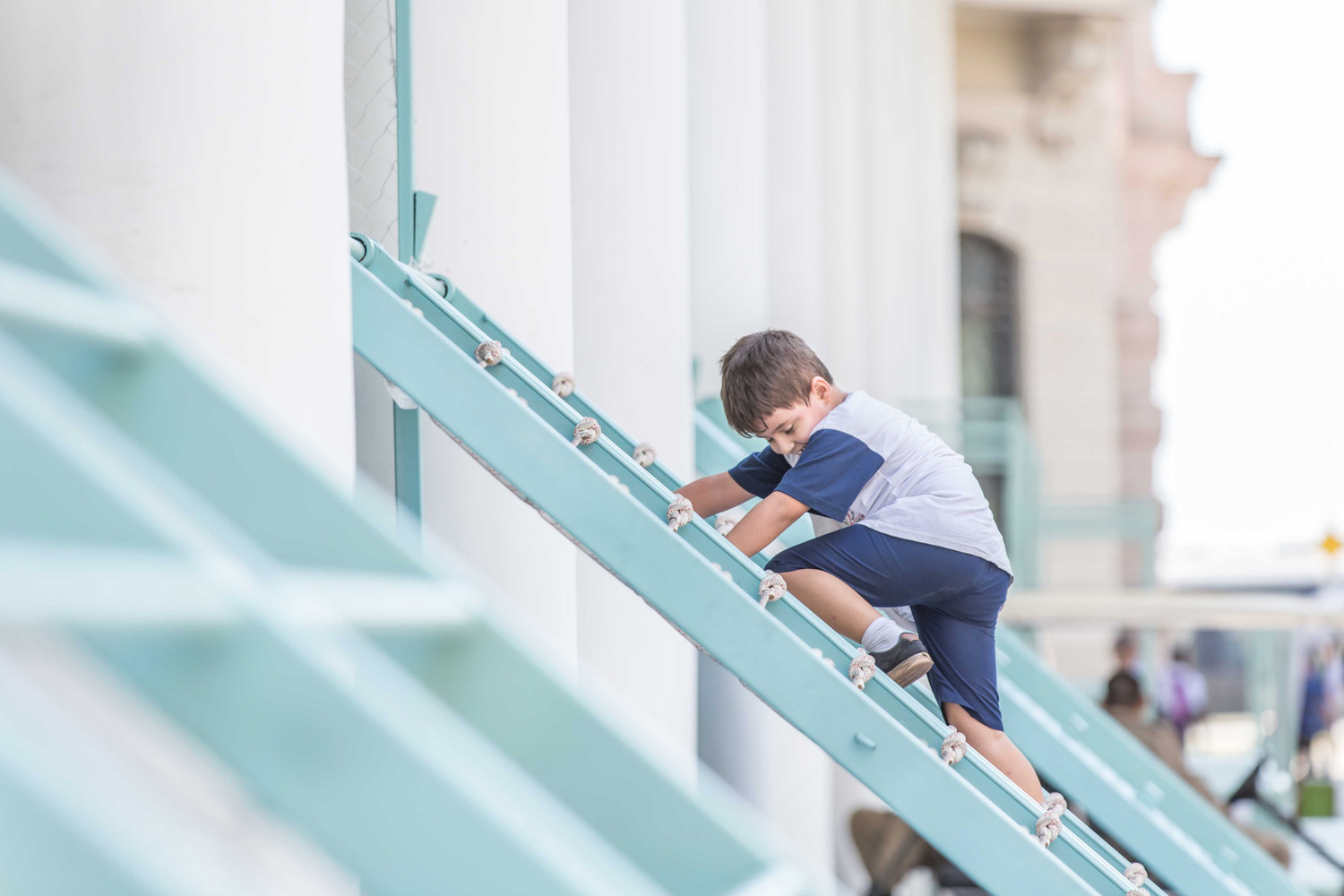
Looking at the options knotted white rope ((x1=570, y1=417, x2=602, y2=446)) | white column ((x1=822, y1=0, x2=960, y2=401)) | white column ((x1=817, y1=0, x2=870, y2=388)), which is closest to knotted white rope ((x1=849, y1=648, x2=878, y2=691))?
knotted white rope ((x1=570, y1=417, x2=602, y2=446))

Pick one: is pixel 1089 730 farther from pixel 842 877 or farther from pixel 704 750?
pixel 842 877

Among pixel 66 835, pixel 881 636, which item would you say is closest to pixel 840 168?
pixel 881 636

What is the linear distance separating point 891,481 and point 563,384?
639 millimetres

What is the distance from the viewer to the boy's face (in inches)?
101

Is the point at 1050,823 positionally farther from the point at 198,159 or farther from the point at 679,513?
the point at 198,159

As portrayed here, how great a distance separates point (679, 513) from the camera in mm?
2281

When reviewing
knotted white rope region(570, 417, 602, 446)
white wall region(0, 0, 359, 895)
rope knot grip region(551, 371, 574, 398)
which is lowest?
knotted white rope region(570, 417, 602, 446)

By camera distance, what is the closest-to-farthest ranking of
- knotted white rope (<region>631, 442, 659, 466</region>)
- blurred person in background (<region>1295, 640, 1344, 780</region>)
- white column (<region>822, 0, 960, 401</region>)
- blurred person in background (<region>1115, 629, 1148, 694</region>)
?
knotted white rope (<region>631, 442, 659, 466</region>) → white column (<region>822, 0, 960, 401</region>) → blurred person in background (<region>1115, 629, 1148, 694</region>) → blurred person in background (<region>1295, 640, 1344, 780</region>)

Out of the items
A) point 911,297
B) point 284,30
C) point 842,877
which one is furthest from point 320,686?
point 911,297

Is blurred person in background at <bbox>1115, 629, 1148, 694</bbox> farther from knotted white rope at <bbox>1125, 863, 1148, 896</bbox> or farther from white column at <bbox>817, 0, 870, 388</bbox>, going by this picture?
knotted white rope at <bbox>1125, 863, 1148, 896</bbox>

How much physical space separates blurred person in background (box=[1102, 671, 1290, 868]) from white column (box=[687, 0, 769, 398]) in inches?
107

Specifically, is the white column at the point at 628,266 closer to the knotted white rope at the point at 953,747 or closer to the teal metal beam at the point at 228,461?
the knotted white rope at the point at 953,747

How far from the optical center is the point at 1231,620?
6.91 m

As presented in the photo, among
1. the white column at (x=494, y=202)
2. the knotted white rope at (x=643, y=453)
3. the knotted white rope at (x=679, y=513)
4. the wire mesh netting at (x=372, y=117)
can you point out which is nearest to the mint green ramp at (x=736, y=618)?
the knotted white rope at (x=679, y=513)
